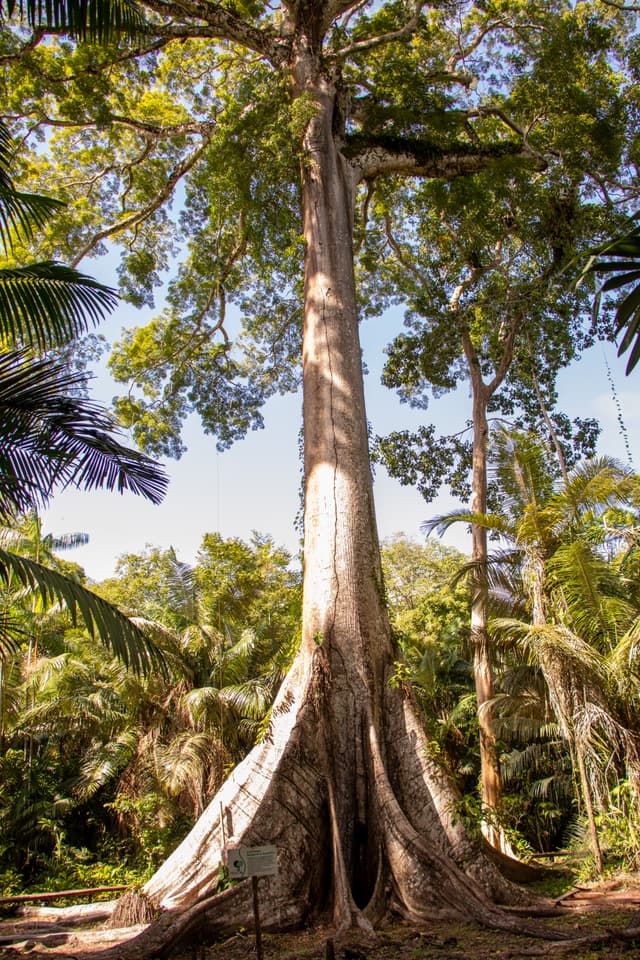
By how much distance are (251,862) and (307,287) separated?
5.84 m

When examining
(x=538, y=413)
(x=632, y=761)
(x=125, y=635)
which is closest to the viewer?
(x=125, y=635)

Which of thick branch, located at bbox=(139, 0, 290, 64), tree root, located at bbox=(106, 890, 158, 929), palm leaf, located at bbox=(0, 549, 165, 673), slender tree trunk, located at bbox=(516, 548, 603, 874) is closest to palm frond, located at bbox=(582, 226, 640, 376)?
palm leaf, located at bbox=(0, 549, 165, 673)

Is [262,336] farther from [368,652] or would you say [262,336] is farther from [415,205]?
→ [368,652]

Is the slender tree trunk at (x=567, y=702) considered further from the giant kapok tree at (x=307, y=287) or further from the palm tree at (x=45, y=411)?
the palm tree at (x=45, y=411)

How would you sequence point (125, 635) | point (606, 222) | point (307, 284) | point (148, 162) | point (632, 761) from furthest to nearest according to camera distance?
point (148, 162) → point (606, 222) → point (307, 284) → point (632, 761) → point (125, 635)

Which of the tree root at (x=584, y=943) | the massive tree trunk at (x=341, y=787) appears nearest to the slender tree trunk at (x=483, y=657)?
the massive tree trunk at (x=341, y=787)

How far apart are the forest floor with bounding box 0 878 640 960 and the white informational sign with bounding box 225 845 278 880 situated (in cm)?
41

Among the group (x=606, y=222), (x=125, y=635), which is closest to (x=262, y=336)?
(x=606, y=222)

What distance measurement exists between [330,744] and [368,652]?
76cm

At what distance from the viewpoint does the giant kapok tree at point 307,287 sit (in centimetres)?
460

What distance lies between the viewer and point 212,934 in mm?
4137

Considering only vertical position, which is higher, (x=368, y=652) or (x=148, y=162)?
(x=148, y=162)

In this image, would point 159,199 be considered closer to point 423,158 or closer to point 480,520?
point 423,158

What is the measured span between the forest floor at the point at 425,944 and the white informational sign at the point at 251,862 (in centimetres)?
41
